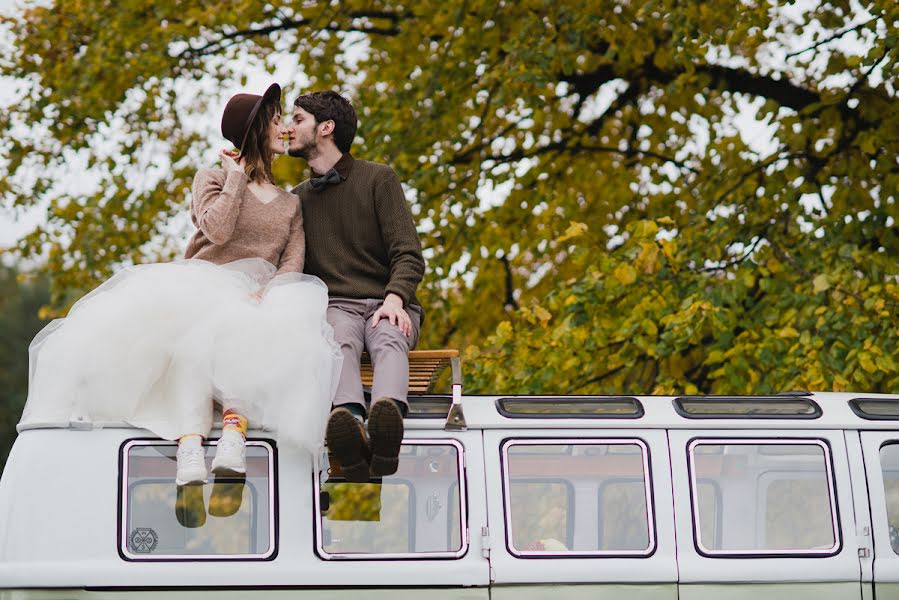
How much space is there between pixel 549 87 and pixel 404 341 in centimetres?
662

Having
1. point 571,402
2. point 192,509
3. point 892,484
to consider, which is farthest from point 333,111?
point 892,484

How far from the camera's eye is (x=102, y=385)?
219 inches

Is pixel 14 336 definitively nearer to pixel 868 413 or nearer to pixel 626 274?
pixel 626 274

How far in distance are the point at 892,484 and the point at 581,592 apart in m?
1.71

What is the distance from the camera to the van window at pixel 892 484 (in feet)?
19.9

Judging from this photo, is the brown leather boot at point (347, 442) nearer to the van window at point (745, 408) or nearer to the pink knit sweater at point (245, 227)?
the pink knit sweater at point (245, 227)

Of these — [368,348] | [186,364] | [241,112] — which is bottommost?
[186,364]

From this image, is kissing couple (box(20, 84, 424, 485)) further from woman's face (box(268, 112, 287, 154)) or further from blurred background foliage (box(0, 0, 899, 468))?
blurred background foliage (box(0, 0, 899, 468))

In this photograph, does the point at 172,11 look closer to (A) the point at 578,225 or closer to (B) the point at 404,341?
(A) the point at 578,225

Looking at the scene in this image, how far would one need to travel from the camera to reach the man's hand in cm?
588

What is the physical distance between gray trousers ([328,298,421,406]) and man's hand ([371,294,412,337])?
0.08ft

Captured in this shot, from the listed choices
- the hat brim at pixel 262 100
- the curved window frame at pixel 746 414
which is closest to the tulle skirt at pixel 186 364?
the hat brim at pixel 262 100

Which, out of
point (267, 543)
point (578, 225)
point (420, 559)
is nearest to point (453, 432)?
point (420, 559)

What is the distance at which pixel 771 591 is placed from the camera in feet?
19.2
